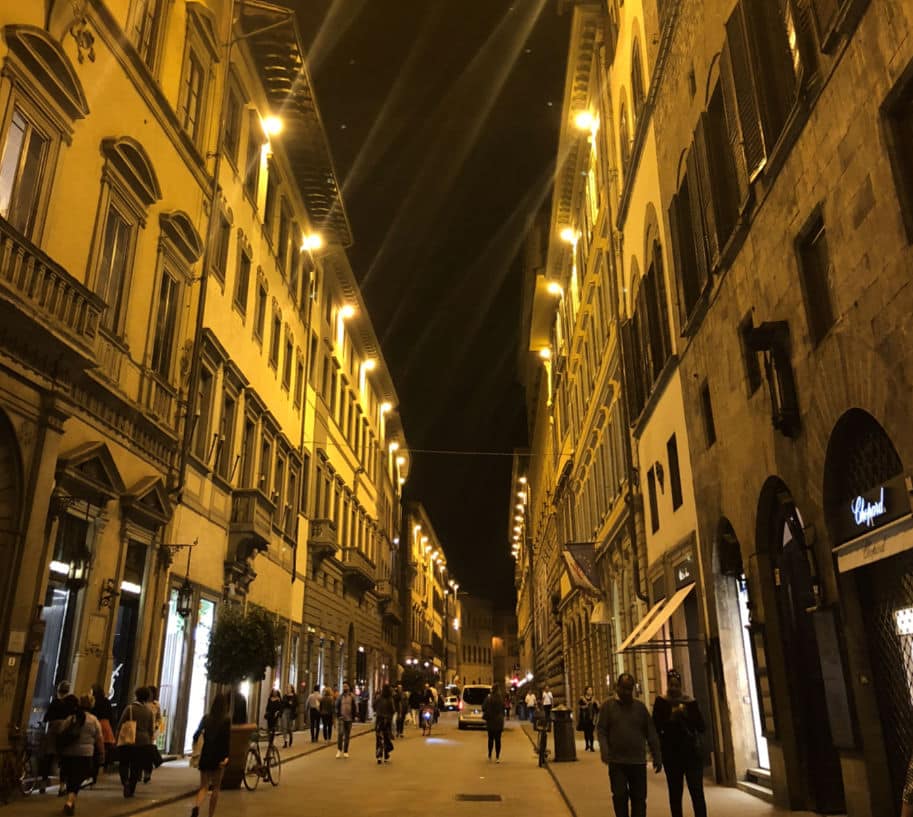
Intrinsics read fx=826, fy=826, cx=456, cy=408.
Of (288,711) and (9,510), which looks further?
(288,711)

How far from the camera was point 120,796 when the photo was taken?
12.9 m

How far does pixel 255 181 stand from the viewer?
27328mm

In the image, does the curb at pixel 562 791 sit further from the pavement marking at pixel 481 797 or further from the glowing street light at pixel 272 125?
the glowing street light at pixel 272 125

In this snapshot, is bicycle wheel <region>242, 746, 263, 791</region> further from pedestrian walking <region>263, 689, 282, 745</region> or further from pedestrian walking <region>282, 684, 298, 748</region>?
pedestrian walking <region>282, 684, 298, 748</region>

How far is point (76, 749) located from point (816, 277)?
1153 cm

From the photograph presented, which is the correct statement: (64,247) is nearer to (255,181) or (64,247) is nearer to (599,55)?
(255,181)

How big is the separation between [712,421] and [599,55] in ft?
60.0

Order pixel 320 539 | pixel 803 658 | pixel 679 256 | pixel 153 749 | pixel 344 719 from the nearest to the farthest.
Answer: pixel 803 658, pixel 153 749, pixel 679 256, pixel 344 719, pixel 320 539

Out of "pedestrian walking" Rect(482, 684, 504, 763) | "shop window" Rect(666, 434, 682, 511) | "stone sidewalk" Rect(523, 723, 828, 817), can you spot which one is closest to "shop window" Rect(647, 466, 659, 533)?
"shop window" Rect(666, 434, 682, 511)

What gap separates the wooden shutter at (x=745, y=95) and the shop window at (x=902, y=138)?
338 centimetres

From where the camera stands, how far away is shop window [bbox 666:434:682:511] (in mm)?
17984

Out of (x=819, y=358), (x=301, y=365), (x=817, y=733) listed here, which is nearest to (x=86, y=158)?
(x=819, y=358)

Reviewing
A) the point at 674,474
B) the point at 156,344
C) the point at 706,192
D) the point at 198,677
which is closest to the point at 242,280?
the point at 156,344

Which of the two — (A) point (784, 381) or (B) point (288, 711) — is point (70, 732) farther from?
(B) point (288, 711)
